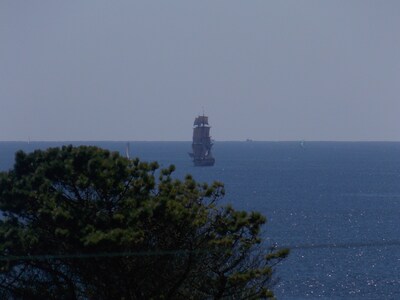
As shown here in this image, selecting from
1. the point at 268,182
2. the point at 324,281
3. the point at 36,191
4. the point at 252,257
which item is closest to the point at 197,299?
the point at 252,257

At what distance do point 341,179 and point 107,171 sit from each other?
86478 mm

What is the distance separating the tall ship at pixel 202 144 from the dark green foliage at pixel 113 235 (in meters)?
109

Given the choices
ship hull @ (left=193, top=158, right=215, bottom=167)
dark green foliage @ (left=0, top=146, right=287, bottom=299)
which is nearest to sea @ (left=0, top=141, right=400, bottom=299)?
dark green foliage @ (left=0, top=146, right=287, bottom=299)

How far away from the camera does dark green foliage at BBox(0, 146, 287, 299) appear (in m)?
15.1

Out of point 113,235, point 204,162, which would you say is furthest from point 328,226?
point 204,162

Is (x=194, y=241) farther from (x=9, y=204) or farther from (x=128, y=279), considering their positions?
(x=9, y=204)

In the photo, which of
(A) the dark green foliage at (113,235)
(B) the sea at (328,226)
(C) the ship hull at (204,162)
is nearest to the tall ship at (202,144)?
(C) the ship hull at (204,162)

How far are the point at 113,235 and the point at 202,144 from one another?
374 feet

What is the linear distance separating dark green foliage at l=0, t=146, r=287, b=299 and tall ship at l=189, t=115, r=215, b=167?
359 ft

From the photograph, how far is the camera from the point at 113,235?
14656mm

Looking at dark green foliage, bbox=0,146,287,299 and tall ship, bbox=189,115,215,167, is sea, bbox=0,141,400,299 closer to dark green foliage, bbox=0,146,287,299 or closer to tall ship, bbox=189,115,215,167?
dark green foliage, bbox=0,146,287,299

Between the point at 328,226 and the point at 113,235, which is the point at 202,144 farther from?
the point at 113,235

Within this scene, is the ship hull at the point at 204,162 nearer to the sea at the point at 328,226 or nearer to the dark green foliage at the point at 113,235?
the sea at the point at 328,226

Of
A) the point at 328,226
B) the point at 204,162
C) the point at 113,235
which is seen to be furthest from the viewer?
the point at 204,162
